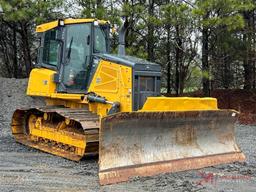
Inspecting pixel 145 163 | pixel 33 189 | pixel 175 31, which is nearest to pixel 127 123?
pixel 145 163

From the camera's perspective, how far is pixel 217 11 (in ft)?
47.5

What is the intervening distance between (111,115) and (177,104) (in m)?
1.45

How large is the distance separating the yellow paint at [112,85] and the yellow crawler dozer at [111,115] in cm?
2

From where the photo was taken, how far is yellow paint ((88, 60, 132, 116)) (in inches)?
295

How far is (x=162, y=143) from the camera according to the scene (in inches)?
270

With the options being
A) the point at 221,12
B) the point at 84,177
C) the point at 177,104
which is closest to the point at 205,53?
the point at 221,12

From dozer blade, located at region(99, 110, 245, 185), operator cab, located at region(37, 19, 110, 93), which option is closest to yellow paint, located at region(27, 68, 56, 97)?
operator cab, located at region(37, 19, 110, 93)

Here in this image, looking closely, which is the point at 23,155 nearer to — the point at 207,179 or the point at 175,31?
the point at 207,179

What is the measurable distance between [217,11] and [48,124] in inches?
320

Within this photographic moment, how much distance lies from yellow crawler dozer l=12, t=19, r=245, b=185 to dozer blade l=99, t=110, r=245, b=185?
0.01 meters

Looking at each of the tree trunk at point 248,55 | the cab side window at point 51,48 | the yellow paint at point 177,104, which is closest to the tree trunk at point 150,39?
the tree trunk at point 248,55

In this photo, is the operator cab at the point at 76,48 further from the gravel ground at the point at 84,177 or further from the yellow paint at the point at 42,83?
the gravel ground at the point at 84,177

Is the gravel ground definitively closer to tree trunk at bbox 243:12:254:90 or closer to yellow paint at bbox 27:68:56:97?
yellow paint at bbox 27:68:56:97

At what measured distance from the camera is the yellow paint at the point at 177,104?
6977 mm
